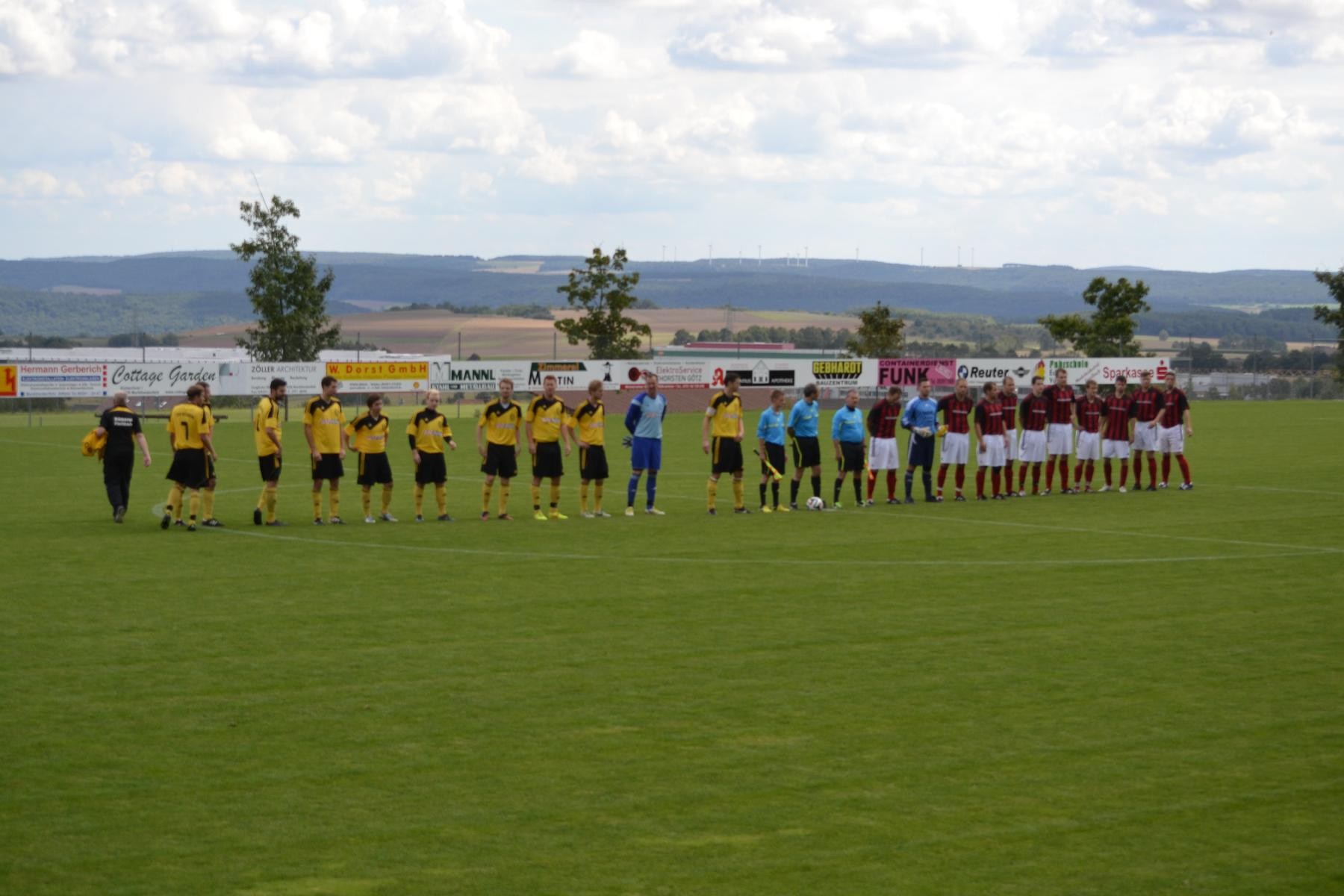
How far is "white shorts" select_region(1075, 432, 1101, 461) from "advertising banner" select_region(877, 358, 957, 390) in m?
25.5

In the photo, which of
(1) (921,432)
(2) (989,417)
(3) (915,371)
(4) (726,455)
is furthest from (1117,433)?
(3) (915,371)

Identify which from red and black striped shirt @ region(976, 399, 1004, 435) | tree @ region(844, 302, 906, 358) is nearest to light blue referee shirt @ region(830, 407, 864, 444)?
red and black striped shirt @ region(976, 399, 1004, 435)

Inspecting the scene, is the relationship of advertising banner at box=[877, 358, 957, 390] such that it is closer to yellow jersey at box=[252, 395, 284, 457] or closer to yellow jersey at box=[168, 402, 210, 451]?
yellow jersey at box=[252, 395, 284, 457]

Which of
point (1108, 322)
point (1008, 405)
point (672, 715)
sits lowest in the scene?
point (672, 715)

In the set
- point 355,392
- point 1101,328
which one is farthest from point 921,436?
point 1101,328

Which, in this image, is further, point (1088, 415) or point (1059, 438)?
point (1088, 415)

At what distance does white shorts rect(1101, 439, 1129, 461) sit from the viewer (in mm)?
25016

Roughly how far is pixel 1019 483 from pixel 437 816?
18.1m

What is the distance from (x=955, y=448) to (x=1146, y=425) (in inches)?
142

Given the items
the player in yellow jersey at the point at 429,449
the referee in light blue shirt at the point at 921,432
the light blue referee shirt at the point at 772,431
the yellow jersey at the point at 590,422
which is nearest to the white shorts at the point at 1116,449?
the referee in light blue shirt at the point at 921,432

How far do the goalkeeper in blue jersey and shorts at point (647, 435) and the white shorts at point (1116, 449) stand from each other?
808 centimetres

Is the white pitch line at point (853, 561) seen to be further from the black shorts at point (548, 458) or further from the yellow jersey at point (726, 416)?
the yellow jersey at point (726, 416)

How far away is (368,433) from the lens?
65.6 feet

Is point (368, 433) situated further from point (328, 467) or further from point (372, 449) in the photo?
point (328, 467)
